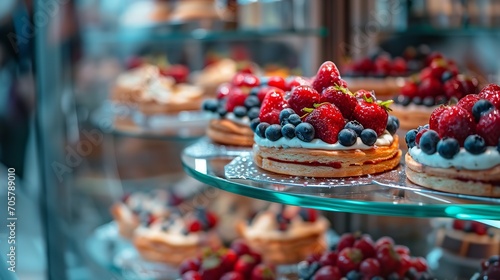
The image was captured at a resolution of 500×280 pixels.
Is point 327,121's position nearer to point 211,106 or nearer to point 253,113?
point 253,113

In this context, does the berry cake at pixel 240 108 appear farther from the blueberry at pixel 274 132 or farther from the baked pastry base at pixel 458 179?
the baked pastry base at pixel 458 179

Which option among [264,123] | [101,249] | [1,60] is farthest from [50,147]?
[1,60]

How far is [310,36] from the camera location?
2.65 metres

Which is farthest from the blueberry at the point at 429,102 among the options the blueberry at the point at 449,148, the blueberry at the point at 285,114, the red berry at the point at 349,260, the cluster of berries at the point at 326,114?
the blueberry at the point at 449,148

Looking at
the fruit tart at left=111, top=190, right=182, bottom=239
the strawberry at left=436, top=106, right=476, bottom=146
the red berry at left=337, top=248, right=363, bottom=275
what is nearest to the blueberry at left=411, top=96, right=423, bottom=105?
the red berry at left=337, top=248, right=363, bottom=275

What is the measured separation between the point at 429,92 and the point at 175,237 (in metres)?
1.14

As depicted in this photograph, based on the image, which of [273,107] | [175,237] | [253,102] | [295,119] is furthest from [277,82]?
[175,237]

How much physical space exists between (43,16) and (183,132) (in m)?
0.64

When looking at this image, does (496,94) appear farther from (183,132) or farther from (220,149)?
(183,132)

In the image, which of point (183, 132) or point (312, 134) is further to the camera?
point (183, 132)

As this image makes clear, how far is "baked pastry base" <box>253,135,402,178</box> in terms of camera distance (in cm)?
146

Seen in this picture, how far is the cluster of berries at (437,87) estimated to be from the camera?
6.12ft

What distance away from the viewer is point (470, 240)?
2188 mm

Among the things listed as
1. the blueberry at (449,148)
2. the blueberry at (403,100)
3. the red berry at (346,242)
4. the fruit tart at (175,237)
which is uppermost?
the blueberry at (403,100)
